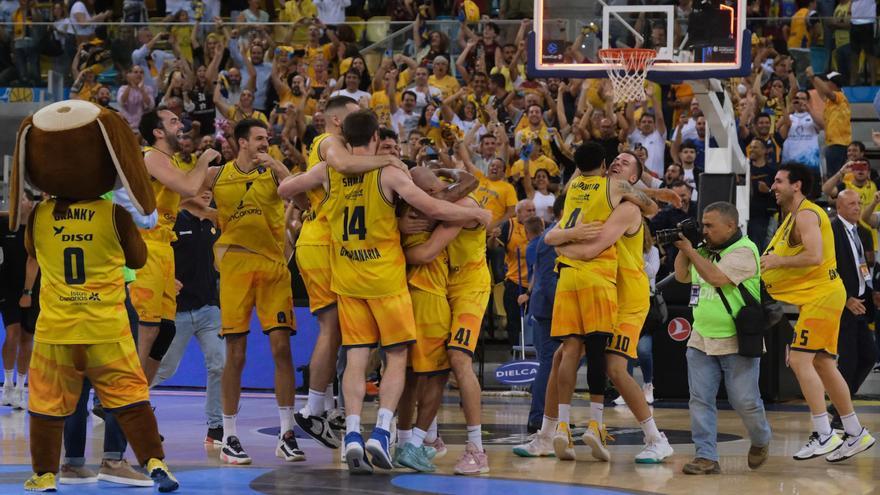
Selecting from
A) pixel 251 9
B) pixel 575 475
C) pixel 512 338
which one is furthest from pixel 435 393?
pixel 251 9

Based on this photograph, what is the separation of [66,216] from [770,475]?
4.86 m

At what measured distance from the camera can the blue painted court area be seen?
26.6 ft

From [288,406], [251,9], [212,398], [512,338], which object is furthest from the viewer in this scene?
[251,9]

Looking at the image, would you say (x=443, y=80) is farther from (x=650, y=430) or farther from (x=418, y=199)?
(x=418, y=199)

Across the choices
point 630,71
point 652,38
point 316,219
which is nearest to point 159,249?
point 316,219

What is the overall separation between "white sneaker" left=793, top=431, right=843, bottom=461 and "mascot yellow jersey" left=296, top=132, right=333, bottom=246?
12.4ft

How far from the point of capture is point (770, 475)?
9.13 metres

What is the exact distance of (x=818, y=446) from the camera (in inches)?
388

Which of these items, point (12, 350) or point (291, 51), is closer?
point (12, 350)

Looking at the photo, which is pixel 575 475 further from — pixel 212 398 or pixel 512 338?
pixel 512 338

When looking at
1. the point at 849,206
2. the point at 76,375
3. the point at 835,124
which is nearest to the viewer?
the point at 76,375

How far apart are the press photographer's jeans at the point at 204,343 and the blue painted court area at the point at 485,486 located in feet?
8.67

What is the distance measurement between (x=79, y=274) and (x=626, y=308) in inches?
156

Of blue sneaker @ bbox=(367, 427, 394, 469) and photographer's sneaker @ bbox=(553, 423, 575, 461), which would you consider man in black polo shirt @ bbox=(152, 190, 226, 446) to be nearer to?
blue sneaker @ bbox=(367, 427, 394, 469)
